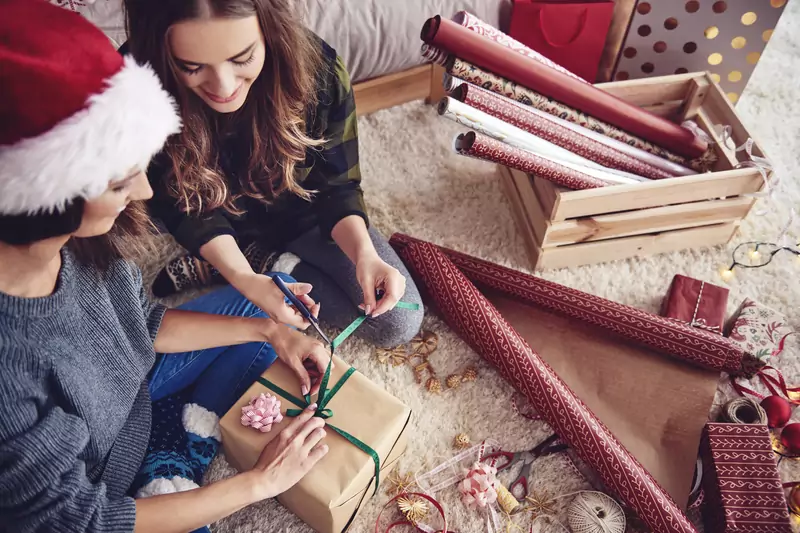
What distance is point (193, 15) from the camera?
824mm

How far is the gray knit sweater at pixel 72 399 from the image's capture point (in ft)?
2.32

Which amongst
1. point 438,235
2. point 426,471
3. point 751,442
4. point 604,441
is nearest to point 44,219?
point 426,471

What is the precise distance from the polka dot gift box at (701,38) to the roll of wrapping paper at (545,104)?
0.34m

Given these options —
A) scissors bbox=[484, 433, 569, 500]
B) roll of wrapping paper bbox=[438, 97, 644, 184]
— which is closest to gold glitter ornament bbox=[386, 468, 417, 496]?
scissors bbox=[484, 433, 569, 500]

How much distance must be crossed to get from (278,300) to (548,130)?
67 cm

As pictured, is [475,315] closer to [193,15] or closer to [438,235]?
[438,235]

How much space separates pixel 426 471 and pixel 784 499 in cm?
61

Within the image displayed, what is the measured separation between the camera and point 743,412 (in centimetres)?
120

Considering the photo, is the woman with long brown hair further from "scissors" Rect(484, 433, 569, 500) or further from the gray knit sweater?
"scissors" Rect(484, 433, 569, 500)

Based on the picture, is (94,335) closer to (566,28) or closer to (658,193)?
(658,193)

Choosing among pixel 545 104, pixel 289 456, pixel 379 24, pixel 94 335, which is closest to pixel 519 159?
pixel 545 104

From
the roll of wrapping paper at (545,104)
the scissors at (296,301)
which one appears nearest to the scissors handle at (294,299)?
the scissors at (296,301)

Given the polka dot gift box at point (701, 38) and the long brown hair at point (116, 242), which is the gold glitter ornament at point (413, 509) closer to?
the long brown hair at point (116, 242)

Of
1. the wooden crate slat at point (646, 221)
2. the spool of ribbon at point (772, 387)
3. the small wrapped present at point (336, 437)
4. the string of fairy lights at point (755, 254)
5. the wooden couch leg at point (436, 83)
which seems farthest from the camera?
the wooden couch leg at point (436, 83)
